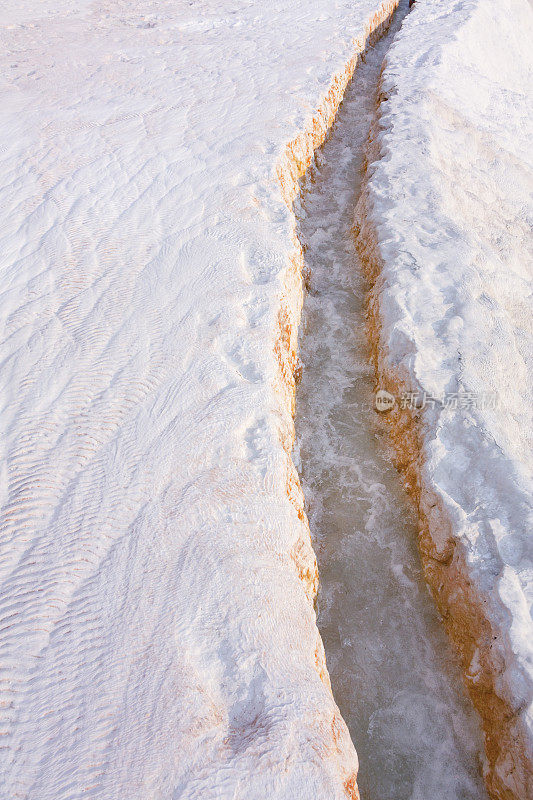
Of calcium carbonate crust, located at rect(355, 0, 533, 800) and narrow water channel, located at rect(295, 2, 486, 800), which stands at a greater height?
calcium carbonate crust, located at rect(355, 0, 533, 800)

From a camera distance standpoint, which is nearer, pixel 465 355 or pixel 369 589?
pixel 369 589

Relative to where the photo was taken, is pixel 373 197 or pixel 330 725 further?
pixel 373 197

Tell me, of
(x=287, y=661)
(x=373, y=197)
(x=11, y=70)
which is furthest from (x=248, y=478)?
(x=11, y=70)

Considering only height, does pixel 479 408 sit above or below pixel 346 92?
below

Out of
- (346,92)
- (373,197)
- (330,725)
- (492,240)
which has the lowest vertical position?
(330,725)

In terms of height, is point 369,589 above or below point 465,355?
below

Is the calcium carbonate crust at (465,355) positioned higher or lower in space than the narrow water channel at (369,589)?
higher

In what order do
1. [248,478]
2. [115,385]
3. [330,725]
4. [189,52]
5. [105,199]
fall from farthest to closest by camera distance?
[189,52], [105,199], [115,385], [248,478], [330,725]

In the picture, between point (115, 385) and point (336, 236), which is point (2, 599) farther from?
point (336, 236)
